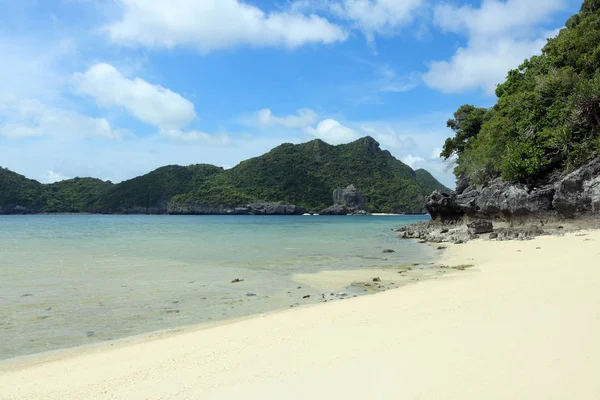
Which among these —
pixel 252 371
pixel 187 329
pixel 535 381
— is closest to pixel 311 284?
pixel 187 329

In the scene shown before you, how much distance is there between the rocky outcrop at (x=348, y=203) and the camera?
132887 millimetres

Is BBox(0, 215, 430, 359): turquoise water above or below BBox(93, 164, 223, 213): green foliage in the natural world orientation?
below

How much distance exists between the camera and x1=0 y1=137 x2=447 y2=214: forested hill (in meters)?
136

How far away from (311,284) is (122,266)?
9181mm

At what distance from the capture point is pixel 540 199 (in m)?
23.6

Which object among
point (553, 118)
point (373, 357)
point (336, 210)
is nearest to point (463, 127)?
point (553, 118)

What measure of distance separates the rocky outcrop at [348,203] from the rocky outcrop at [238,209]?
11.3m

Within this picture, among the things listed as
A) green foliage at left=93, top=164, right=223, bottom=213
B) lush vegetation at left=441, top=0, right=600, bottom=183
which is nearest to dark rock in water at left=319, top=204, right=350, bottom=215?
green foliage at left=93, top=164, right=223, bottom=213

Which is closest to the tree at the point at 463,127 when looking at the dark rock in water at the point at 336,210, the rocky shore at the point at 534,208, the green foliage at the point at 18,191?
the rocky shore at the point at 534,208

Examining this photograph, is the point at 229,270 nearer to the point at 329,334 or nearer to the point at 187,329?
the point at 187,329

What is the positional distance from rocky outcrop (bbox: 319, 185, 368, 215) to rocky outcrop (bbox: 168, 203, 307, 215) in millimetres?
11272

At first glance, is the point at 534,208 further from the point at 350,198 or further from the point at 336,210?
the point at 350,198

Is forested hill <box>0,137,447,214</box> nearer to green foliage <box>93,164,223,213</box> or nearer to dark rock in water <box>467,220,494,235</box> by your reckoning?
green foliage <box>93,164,223,213</box>

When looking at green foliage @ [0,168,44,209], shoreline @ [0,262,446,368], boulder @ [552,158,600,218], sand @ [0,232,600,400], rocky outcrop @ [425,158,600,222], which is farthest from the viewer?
green foliage @ [0,168,44,209]
